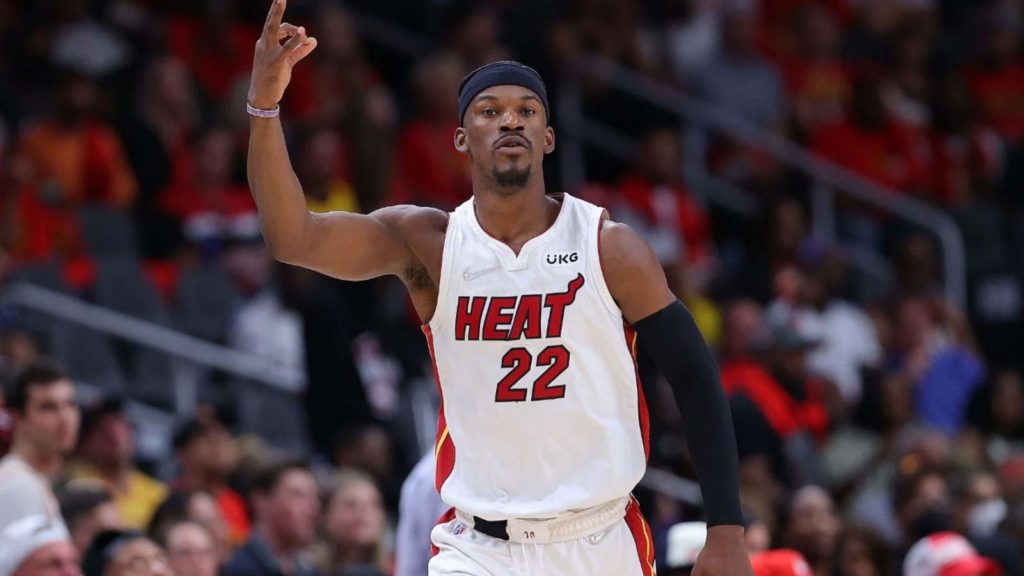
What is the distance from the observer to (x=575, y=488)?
5285 millimetres

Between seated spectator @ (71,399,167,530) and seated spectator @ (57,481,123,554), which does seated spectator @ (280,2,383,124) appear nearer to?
seated spectator @ (71,399,167,530)

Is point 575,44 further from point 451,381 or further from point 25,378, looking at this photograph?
point 451,381

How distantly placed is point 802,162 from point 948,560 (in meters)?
7.13

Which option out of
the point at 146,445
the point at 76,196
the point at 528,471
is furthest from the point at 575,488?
the point at 76,196

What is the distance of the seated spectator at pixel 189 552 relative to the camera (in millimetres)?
7902

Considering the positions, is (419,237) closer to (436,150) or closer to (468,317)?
(468,317)

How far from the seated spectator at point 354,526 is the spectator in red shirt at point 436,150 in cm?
472

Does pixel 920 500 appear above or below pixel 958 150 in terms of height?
below

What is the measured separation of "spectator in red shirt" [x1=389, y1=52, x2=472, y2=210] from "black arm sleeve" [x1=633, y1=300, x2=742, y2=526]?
840cm

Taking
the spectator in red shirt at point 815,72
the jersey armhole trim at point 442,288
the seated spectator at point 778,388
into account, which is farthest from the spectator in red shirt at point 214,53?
the jersey armhole trim at point 442,288

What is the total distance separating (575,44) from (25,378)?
25.8ft

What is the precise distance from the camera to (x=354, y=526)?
9156 mm

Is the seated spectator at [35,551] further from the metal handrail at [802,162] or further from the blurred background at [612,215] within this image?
the metal handrail at [802,162]

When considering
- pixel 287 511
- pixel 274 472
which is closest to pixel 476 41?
pixel 274 472
